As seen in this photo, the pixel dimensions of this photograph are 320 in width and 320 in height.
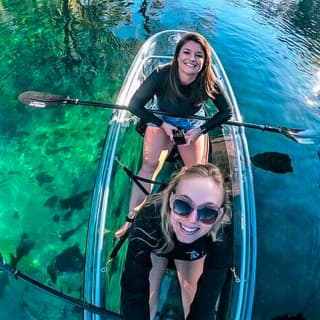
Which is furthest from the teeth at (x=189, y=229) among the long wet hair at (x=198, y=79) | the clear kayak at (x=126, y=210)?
the long wet hair at (x=198, y=79)

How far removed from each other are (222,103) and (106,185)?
1.68 m

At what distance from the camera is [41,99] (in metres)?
5.48

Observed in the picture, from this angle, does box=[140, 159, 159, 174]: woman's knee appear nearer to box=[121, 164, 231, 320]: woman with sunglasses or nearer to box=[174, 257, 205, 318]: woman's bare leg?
box=[174, 257, 205, 318]: woman's bare leg

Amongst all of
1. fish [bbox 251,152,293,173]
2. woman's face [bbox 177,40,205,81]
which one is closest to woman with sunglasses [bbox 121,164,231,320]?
woman's face [bbox 177,40,205,81]

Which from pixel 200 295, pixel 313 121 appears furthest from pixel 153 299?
pixel 313 121

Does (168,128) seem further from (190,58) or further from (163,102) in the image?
(190,58)

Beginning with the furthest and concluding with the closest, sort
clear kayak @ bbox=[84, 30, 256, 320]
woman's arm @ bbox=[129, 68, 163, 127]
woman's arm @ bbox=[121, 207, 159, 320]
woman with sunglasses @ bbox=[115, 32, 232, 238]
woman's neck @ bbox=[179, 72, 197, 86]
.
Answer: woman's arm @ bbox=[129, 68, 163, 127] → woman's neck @ bbox=[179, 72, 197, 86] → woman with sunglasses @ bbox=[115, 32, 232, 238] → clear kayak @ bbox=[84, 30, 256, 320] → woman's arm @ bbox=[121, 207, 159, 320]

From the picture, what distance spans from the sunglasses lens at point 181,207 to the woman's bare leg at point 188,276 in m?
0.74

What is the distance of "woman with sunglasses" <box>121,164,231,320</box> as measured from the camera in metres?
2.52

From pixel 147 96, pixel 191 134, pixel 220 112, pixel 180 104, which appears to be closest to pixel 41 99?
pixel 147 96

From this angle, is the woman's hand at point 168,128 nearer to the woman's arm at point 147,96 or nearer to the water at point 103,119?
the woman's arm at point 147,96

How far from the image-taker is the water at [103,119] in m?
4.54

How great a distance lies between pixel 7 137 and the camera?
638 centimetres

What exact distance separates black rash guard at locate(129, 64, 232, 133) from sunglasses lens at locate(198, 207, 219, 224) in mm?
2128
